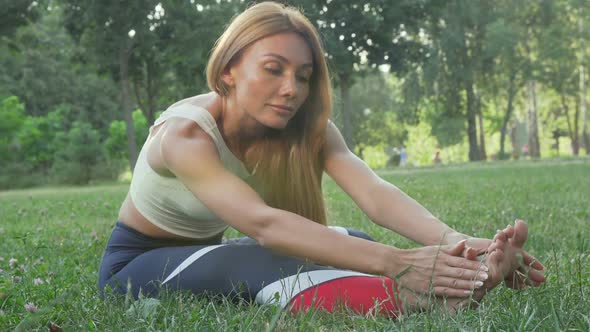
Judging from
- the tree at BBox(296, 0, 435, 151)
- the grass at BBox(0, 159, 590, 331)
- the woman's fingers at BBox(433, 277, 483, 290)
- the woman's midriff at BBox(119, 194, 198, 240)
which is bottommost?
the grass at BBox(0, 159, 590, 331)

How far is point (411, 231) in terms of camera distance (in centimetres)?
335

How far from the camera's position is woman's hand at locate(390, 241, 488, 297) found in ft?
8.43

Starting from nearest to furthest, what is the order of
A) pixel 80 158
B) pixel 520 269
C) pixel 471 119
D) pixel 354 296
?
pixel 354 296 → pixel 520 269 → pixel 80 158 → pixel 471 119

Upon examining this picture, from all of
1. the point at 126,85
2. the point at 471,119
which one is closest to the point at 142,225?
the point at 126,85

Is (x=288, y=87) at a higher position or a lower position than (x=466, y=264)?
higher

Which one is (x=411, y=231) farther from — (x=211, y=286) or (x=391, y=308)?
(x=211, y=286)

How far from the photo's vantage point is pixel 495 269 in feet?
8.62

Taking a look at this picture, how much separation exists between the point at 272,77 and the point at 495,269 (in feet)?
4.19

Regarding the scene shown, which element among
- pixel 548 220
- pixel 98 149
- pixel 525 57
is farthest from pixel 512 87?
pixel 548 220

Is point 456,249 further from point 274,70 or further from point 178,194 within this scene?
point 178,194

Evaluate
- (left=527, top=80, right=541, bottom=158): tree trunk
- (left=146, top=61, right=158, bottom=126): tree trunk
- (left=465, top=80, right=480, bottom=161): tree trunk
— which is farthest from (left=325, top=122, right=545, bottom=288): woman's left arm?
(left=527, top=80, right=541, bottom=158): tree trunk

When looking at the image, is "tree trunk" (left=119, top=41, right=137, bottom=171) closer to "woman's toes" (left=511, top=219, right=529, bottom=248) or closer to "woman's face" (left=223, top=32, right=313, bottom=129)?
"woman's face" (left=223, top=32, right=313, bottom=129)

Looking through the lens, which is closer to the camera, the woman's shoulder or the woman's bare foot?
the woman's bare foot

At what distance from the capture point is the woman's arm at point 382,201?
10.7ft
